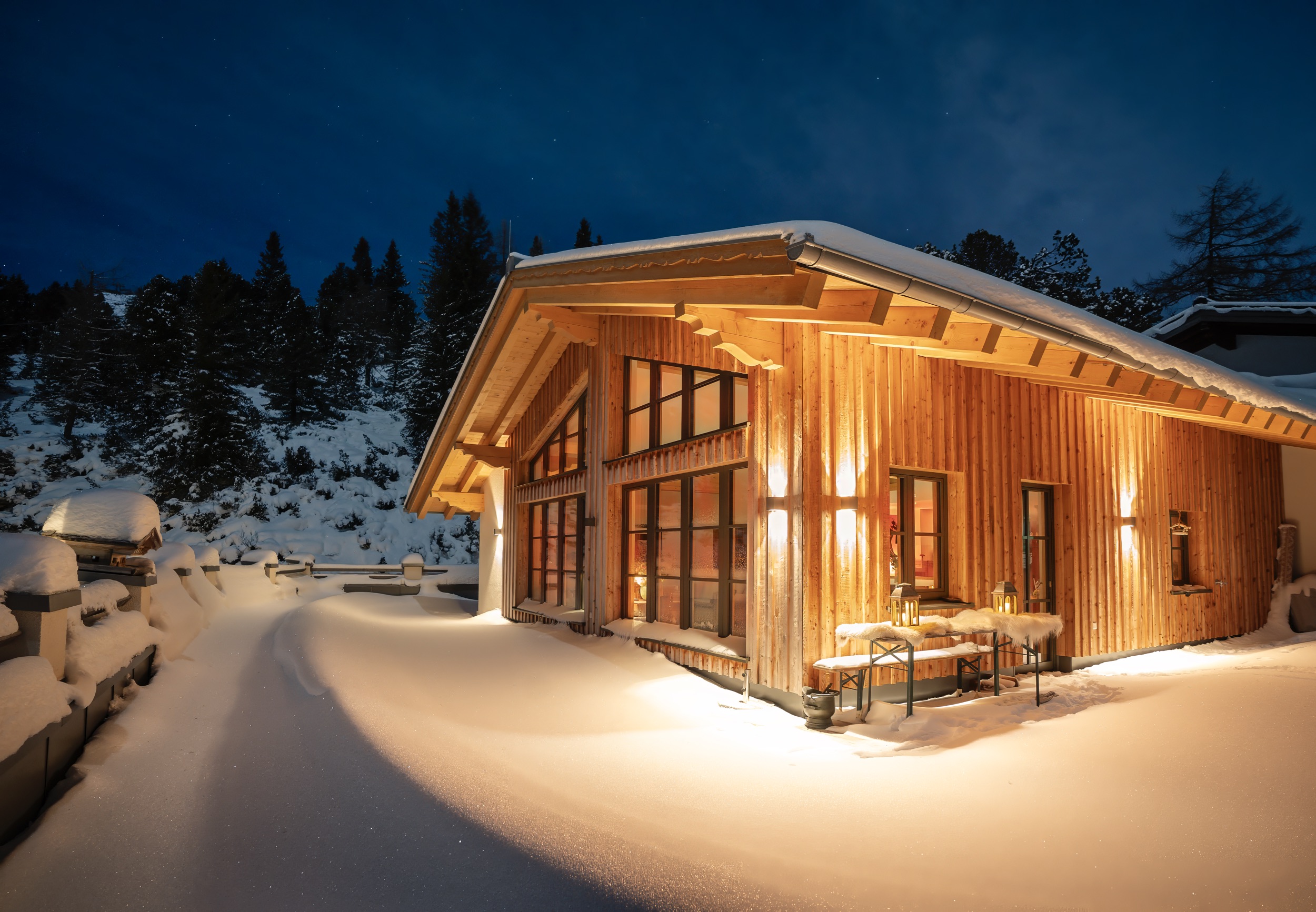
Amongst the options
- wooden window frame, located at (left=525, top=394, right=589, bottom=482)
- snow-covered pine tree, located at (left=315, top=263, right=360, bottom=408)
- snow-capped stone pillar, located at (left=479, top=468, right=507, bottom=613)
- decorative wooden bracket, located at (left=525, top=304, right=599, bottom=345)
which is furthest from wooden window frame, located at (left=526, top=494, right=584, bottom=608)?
snow-covered pine tree, located at (left=315, top=263, right=360, bottom=408)

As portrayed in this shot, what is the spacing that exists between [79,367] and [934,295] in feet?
122

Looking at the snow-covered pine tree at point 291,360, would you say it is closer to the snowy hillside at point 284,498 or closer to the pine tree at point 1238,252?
the snowy hillside at point 284,498

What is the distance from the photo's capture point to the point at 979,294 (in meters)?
4.40

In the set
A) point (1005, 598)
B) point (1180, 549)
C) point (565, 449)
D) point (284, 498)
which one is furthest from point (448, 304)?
point (1005, 598)

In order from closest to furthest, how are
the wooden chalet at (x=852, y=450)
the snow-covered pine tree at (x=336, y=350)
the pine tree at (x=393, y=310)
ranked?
1. the wooden chalet at (x=852, y=450)
2. the snow-covered pine tree at (x=336, y=350)
3. the pine tree at (x=393, y=310)

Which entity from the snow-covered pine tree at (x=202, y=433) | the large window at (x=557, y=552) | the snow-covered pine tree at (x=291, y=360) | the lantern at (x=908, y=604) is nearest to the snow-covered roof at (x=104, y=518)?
the large window at (x=557, y=552)

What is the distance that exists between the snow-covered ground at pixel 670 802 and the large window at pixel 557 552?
392 cm

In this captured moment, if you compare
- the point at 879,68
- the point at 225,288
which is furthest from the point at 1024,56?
the point at 225,288

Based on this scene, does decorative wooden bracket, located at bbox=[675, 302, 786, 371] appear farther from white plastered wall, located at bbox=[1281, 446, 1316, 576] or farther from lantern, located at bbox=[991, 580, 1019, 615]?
white plastered wall, located at bbox=[1281, 446, 1316, 576]

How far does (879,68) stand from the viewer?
15850cm

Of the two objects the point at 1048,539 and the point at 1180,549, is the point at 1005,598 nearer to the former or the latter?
the point at 1048,539

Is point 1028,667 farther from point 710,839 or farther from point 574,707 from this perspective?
point 710,839

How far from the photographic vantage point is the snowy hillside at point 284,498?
2467 centimetres

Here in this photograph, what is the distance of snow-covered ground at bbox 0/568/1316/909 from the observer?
261 cm
